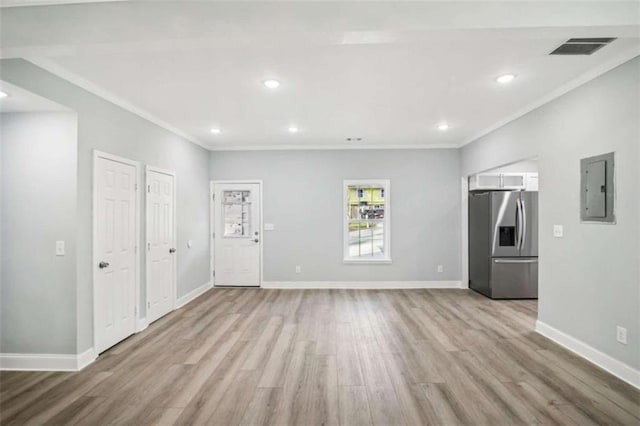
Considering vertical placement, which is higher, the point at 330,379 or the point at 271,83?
the point at 271,83

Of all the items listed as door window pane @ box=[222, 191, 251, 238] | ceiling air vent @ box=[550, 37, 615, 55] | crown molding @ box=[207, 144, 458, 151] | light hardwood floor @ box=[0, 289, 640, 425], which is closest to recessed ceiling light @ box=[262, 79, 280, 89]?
ceiling air vent @ box=[550, 37, 615, 55]

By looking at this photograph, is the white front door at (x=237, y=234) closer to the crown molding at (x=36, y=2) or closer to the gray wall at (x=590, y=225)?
the crown molding at (x=36, y=2)

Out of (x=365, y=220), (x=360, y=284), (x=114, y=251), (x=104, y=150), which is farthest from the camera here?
(x=365, y=220)

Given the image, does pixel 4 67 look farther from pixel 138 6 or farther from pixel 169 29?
pixel 169 29

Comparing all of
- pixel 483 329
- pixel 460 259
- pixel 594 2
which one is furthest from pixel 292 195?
pixel 594 2

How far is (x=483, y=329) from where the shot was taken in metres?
3.87

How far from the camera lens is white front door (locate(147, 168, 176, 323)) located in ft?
13.5

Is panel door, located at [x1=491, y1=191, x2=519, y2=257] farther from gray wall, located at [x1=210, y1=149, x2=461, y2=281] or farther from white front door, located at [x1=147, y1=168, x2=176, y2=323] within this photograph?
white front door, located at [x1=147, y1=168, x2=176, y2=323]

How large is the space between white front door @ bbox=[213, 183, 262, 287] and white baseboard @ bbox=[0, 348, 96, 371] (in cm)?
325

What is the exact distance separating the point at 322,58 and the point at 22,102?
2.58m

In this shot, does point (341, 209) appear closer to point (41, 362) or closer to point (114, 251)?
point (114, 251)

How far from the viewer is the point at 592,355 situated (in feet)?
9.71

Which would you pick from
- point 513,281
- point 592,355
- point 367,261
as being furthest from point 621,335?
point 367,261

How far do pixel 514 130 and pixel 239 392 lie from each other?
14.5 feet
